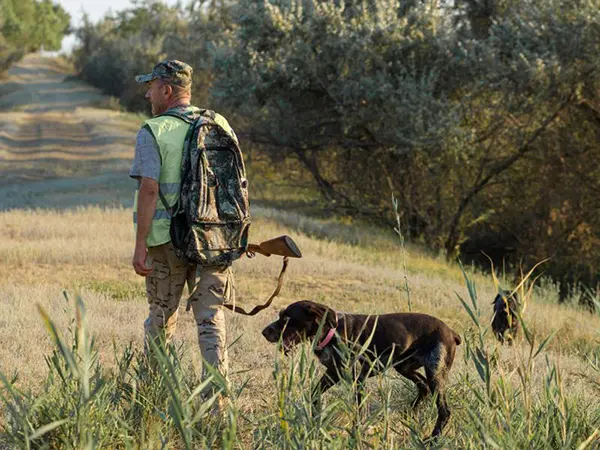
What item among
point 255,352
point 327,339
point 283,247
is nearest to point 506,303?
point 327,339

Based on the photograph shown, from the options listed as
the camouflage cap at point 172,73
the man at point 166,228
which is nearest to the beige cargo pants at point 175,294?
the man at point 166,228

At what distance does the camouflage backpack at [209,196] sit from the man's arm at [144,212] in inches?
4.9

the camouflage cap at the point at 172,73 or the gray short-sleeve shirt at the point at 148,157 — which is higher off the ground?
the camouflage cap at the point at 172,73

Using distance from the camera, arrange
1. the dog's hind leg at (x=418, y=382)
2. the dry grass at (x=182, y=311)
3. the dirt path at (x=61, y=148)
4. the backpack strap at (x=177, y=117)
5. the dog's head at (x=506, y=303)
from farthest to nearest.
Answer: the dirt path at (x=61, y=148) → the dry grass at (x=182, y=311) → the dog's hind leg at (x=418, y=382) → the backpack strap at (x=177, y=117) → the dog's head at (x=506, y=303)

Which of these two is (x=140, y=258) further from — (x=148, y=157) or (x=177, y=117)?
(x=177, y=117)

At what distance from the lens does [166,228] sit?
4809 millimetres

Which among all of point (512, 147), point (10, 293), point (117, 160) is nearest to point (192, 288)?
point (10, 293)

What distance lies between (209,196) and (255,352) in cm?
235

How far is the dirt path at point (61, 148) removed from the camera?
2157 centimetres

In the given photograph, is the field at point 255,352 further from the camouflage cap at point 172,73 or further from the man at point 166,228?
the camouflage cap at point 172,73

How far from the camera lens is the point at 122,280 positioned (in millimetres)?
10523

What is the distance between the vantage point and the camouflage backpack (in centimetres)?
474

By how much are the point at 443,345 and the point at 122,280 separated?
6205mm

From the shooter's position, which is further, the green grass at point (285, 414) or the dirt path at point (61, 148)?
the dirt path at point (61, 148)
